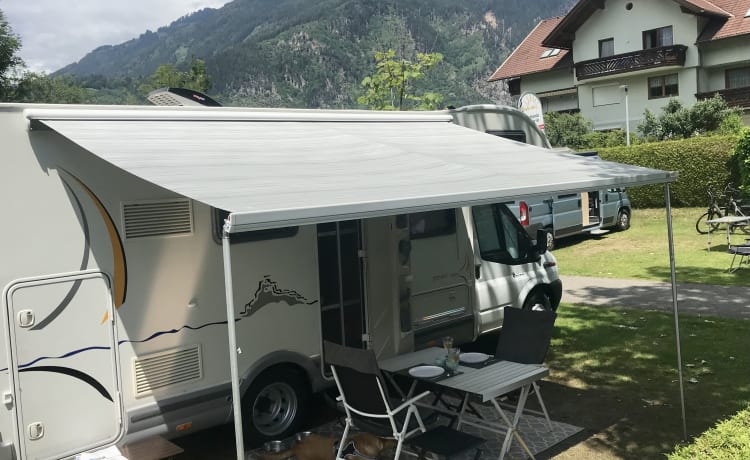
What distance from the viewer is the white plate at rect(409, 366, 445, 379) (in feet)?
16.8

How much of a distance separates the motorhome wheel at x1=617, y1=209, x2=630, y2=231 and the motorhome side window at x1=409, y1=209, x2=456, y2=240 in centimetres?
1153

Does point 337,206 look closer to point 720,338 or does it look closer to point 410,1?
point 720,338

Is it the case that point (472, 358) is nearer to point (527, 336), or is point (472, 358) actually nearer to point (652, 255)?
point (527, 336)

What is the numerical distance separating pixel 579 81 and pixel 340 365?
1250 inches

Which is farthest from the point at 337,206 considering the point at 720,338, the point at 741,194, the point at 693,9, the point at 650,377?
the point at 693,9

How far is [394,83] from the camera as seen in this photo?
61.8 feet

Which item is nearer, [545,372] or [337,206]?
[337,206]

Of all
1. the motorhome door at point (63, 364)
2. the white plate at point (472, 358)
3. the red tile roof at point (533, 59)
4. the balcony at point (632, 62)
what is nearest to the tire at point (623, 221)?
the white plate at point (472, 358)

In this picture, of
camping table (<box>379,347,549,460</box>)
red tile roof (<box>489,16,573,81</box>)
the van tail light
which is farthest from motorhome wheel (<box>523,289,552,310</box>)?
red tile roof (<box>489,16,573,81</box>)

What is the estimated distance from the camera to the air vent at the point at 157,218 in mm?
4539

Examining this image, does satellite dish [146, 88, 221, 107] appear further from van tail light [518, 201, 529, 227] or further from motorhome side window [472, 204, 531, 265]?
van tail light [518, 201, 529, 227]

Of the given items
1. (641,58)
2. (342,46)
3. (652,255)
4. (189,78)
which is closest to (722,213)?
(652,255)

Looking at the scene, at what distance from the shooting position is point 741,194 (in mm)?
16625

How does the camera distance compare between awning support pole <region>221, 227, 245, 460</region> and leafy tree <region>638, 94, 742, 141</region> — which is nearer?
awning support pole <region>221, 227, 245, 460</region>
